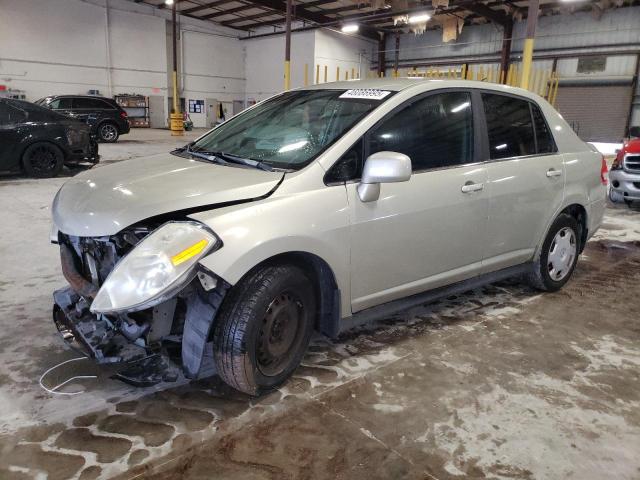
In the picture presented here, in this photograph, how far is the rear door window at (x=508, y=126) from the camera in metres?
3.12

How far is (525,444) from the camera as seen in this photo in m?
2.06

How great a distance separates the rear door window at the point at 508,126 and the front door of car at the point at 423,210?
195 mm

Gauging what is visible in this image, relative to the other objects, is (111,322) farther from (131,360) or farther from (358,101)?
(358,101)

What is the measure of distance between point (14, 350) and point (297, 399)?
5.32ft

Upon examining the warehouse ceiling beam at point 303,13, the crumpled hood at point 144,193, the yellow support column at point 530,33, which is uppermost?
the warehouse ceiling beam at point 303,13

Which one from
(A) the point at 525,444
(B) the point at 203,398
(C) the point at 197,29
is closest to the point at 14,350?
(B) the point at 203,398

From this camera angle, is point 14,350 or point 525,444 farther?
point 14,350

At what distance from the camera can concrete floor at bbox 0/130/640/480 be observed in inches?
74.8

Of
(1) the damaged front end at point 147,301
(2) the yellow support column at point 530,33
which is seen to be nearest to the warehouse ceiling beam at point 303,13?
(2) the yellow support column at point 530,33

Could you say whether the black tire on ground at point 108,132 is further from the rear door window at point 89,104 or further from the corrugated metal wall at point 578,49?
the corrugated metal wall at point 578,49

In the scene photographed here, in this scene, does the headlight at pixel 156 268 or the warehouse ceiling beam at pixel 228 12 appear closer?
the headlight at pixel 156 268

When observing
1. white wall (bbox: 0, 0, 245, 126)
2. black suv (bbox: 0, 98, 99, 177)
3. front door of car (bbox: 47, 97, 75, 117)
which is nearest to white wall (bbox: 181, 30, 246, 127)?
white wall (bbox: 0, 0, 245, 126)

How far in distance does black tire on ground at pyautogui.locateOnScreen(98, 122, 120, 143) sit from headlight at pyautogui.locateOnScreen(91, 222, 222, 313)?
14.7 m

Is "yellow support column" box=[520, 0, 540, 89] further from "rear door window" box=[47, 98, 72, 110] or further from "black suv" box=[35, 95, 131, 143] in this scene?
"rear door window" box=[47, 98, 72, 110]
